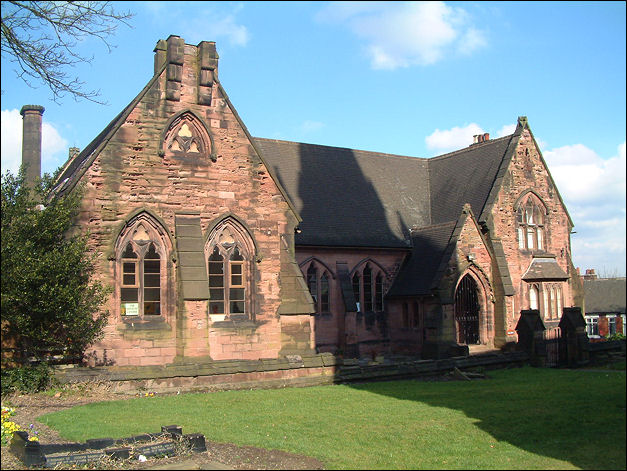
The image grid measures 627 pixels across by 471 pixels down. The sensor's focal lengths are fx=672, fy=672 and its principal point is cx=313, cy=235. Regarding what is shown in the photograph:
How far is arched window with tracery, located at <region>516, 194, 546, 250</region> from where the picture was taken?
3131 centimetres

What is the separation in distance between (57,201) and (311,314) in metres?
8.80

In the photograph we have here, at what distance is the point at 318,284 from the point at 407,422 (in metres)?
16.7

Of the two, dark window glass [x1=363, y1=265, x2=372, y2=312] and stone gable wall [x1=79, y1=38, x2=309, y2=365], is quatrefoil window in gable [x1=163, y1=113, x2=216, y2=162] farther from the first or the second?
dark window glass [x1=363, y1=265, x2=372, y2=312]

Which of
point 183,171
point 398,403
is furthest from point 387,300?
point 398,403

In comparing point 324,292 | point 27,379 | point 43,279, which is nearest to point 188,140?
point 43,279

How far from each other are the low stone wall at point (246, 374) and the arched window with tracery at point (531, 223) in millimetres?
11021

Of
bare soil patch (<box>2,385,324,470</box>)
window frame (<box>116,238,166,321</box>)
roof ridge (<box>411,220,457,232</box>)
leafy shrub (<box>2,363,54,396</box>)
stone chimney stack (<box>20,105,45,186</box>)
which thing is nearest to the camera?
bare soil patch (<box>2,385,324,470</box>)

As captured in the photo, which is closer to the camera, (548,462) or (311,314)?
(548,462)

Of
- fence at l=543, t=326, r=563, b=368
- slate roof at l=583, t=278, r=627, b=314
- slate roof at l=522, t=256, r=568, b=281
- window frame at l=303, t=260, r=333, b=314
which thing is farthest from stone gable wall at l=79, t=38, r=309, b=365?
slate roof at l=583, t=278, r=627, b=314

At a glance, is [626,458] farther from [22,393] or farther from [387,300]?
[387,300]

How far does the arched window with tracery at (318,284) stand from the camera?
29.2m

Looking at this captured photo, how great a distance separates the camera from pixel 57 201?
1844cm

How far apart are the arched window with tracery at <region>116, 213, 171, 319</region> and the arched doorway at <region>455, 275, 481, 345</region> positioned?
13.5 m

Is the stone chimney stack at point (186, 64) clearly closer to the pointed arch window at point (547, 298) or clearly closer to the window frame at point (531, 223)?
the window frame at point (531, 223)
